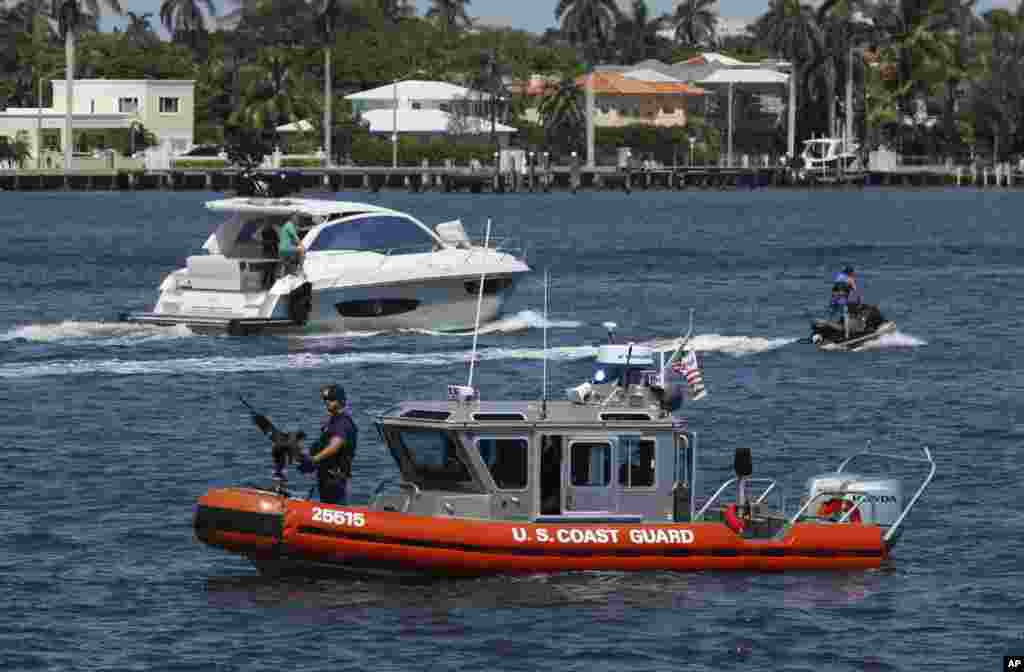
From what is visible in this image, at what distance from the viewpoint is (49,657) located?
79.9ft

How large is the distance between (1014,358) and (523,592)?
1170 inches

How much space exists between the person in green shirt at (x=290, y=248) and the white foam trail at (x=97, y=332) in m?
2.85

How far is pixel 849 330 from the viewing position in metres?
52.3

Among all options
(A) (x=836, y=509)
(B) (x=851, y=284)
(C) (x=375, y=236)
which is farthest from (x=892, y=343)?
(A) (x=836, y=509)

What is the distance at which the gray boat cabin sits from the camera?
26.2 m

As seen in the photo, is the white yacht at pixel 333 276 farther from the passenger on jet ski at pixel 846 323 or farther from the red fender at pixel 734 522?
the red fender at pixel 734 522

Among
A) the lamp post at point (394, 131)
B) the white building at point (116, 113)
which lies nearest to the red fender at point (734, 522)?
the white building at point (116, 113)

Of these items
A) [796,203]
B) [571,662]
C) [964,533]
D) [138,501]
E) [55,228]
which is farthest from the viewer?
[796,203]

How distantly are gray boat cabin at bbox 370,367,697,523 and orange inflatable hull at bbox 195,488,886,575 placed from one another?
0.31 meters

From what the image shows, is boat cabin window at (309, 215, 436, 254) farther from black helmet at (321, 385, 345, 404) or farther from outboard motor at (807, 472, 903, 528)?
black helmet at (321, 385, 345, 404)

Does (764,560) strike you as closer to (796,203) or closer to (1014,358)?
(1014,358)

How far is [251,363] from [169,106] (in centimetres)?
14851

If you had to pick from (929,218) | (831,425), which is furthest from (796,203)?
(831,425)

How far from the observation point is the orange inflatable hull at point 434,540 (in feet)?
84.5
